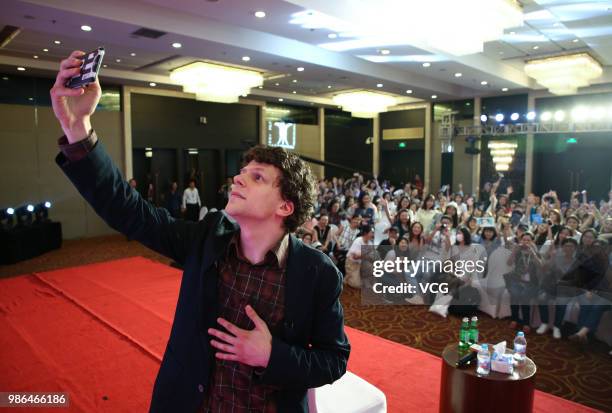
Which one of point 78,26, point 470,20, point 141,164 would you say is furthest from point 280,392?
point 141,164

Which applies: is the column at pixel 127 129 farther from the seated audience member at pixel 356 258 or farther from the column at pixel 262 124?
the seated audience member at pixel 356 258

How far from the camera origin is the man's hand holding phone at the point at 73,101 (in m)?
1.08

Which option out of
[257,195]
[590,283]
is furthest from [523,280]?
[257,195]

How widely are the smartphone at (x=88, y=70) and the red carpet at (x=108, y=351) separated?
2.85 m

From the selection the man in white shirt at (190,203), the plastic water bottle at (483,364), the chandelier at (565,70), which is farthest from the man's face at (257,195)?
the man in white shirt at (190,203)

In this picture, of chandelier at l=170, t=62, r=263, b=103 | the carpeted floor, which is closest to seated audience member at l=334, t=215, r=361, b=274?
the carpeted floor

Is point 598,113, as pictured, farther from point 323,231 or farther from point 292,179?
point 292,179

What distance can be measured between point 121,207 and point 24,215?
8647 millimetres

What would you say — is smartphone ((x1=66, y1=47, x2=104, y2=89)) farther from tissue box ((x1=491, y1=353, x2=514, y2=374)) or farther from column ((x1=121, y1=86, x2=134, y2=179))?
column ((x1=121, y1=86, x2=134, y2=179))

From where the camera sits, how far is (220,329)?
49.3 inches

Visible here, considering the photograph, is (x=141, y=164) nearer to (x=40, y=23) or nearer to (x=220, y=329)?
(x=40, y=23)

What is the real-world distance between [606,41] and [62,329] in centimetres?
926

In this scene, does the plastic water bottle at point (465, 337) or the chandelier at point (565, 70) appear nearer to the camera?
the plastic water bottle at point (465, 337)

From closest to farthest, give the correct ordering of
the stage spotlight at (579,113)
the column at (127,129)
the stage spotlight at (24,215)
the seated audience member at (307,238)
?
the seated audience member at (307,238), the stage spotlight at (24,215), the column at (127,129), the stage spotlight at (579,113)
